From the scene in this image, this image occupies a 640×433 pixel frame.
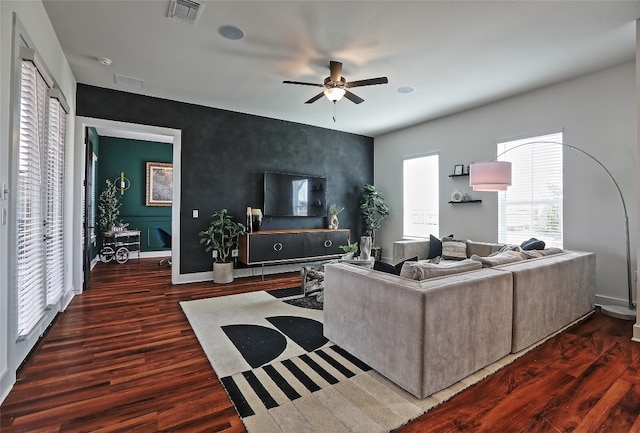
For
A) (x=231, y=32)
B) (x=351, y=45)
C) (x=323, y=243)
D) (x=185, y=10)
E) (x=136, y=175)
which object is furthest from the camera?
(x=136, y=175)

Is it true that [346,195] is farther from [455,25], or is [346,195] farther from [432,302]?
[432,302]

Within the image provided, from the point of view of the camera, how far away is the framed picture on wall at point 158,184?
23.8 feet

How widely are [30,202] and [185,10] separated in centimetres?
199

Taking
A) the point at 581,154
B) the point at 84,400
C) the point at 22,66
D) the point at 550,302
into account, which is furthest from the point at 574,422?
the point at 22,66

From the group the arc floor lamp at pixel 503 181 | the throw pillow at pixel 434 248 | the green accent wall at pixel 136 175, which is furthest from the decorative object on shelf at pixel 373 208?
the green accent wall at pixel 136 175

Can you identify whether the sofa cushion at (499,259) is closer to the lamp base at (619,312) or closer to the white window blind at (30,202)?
the lamp base at (619,312)

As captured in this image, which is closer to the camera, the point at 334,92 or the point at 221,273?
the point at 334,92

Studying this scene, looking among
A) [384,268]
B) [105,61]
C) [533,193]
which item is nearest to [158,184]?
[105,61]

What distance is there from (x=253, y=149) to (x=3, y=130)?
3692 mm

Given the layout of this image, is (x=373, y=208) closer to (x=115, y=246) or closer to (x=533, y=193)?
(x=533, y=193)

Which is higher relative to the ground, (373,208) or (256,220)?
(373,208)

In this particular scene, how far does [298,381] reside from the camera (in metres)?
2.08

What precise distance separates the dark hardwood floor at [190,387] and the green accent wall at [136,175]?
14.5 ft

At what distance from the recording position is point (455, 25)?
2.80m
